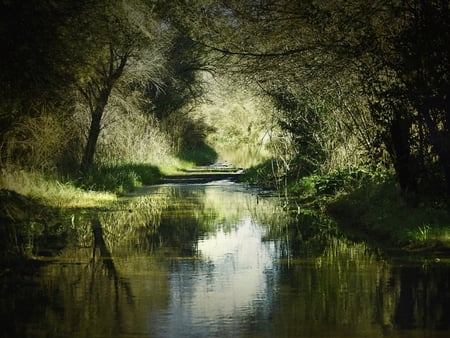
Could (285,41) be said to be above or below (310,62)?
above

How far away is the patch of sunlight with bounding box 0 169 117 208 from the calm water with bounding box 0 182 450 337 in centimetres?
418

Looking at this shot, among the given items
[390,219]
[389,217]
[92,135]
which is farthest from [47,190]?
[390,219]

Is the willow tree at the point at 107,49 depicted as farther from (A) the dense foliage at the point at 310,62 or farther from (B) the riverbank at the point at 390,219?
(B) the riverbank at the point at 390,219

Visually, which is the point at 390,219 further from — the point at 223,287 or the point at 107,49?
the point at 107,49

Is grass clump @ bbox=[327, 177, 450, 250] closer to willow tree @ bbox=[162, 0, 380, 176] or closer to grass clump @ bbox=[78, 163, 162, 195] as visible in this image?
willow tree @ bbox=[162, 0, 380, 176]

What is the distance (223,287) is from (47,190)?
13.9 m

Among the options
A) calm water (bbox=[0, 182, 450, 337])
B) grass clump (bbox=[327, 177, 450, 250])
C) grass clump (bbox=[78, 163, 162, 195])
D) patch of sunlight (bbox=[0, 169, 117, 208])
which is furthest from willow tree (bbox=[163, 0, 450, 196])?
grass clump (bbox=[78, 163, 162, 195])

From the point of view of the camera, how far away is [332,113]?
27750 millimetres

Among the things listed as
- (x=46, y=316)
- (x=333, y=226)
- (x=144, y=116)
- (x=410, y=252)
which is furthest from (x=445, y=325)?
(x=144, y=116)

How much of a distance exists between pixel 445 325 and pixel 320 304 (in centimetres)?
160

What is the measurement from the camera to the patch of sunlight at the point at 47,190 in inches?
932

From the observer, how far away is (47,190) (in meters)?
24.8

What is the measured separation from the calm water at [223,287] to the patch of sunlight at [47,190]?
4184mm

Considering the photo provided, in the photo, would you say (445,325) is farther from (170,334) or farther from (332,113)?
(332,113)
